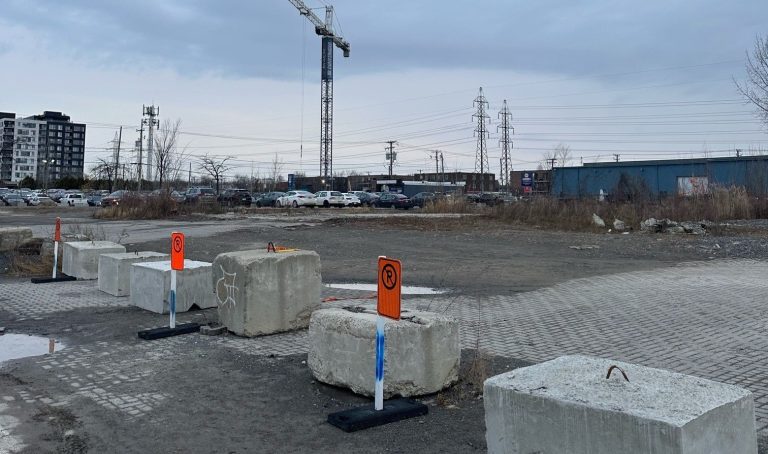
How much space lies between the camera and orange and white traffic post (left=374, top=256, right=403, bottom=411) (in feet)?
16.6

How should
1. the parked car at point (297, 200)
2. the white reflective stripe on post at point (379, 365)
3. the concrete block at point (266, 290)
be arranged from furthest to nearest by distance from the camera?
the parked car at point (297, 200)
the concrete block at point (266, 290)
the white reflective stripe on post at point (379, 365)

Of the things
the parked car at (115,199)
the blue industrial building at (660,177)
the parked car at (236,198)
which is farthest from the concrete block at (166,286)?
the parked car at (236,198)

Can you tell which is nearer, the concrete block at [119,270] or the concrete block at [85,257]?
the concrete block at [119,270]

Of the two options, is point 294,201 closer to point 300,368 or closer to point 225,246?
point 225,246

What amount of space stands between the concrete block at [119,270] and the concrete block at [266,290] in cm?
380

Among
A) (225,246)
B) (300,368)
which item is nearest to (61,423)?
(300,368)

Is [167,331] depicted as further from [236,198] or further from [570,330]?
[236,198]

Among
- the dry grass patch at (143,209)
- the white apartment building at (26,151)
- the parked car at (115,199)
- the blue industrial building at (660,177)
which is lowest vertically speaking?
the dry grass patch at (143,209)

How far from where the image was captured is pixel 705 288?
12.1 metres

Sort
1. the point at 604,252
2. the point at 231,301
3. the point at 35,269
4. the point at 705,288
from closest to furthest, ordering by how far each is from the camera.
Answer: the point at 231,301 → the point at 705,288 → the point at 35,269 → the point at 604,252

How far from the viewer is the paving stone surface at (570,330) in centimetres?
627

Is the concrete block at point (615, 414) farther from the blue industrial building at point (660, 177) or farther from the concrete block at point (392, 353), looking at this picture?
the blue industrial building at point (660, 177)

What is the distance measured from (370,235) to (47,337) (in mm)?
18112

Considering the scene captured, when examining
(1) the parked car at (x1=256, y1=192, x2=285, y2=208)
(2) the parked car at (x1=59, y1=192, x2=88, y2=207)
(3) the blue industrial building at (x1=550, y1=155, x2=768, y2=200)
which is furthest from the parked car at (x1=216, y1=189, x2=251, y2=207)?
(3) the blue industrial building at (x1=550, y1=155, x2=768, y2=200)
